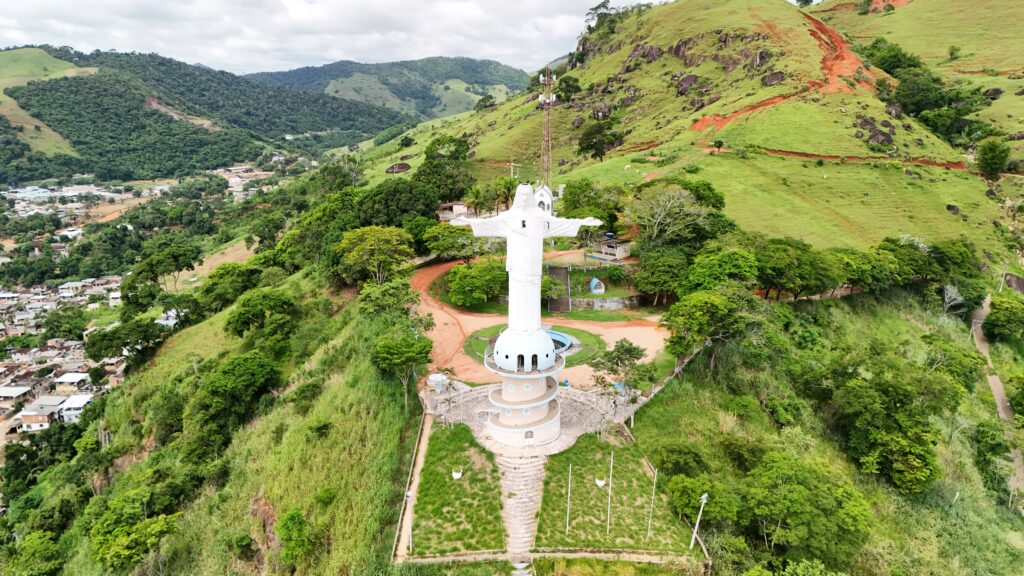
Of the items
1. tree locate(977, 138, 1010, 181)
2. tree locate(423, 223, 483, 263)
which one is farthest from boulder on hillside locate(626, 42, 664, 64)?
tree locate(423, 223, 483, 263)

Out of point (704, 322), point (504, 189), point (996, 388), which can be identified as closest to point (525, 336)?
point (704, 322)

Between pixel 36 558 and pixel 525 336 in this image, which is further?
pixel 36 558

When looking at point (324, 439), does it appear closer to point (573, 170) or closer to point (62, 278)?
point (573, 170)

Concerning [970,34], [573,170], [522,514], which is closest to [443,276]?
[522,514]

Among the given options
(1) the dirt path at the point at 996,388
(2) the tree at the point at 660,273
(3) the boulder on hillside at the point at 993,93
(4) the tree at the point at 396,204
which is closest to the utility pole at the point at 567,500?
(2) the tree at the point at 660,273

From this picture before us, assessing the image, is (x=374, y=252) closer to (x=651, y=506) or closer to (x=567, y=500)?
(x=567, y=500)

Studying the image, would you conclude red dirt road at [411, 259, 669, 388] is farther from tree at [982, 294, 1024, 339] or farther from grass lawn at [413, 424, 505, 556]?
tree at [982, 294, 1024, 339]
